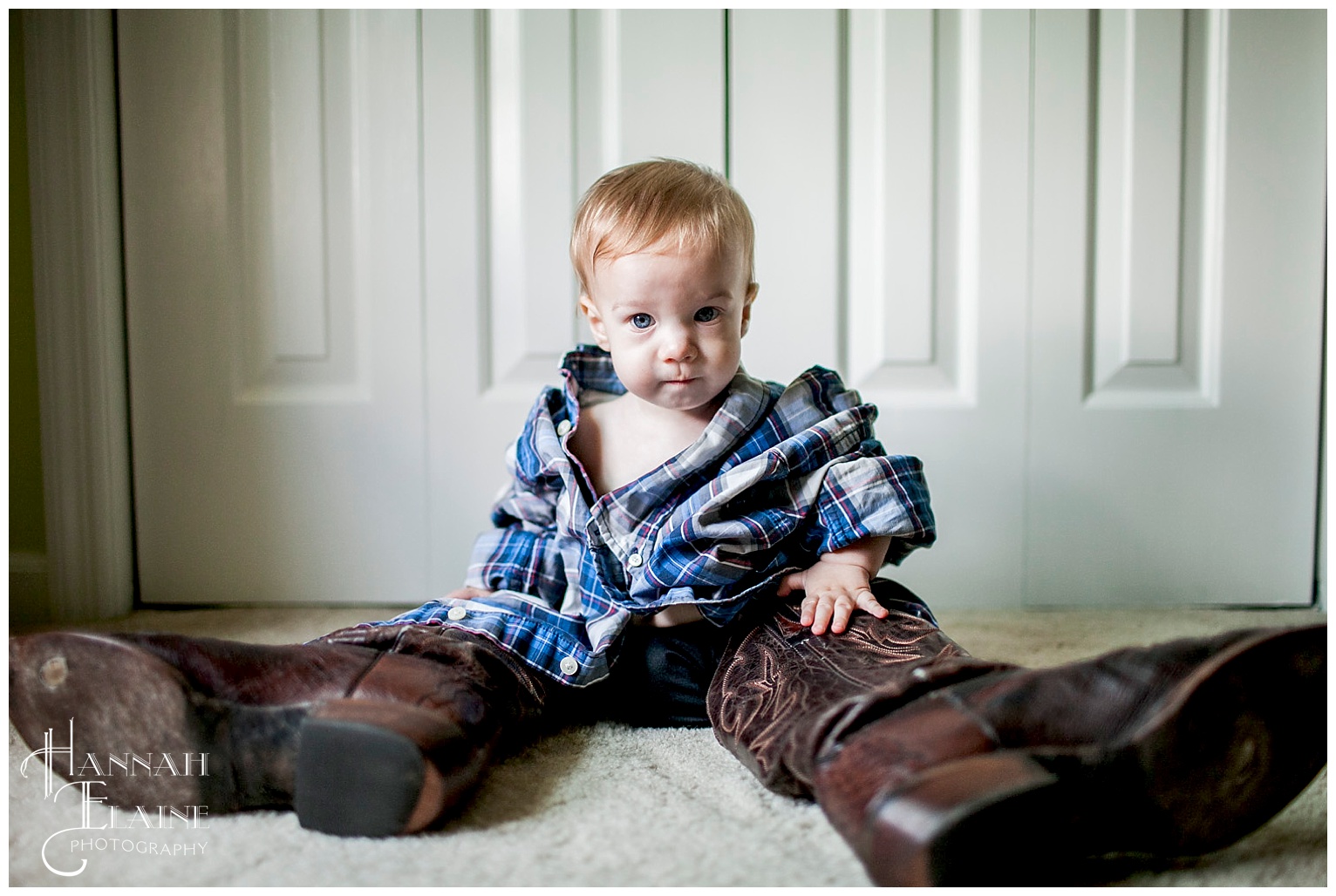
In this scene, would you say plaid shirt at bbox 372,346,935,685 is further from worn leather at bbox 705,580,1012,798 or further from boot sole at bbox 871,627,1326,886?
boot sole at bbox 871,627,1326,886

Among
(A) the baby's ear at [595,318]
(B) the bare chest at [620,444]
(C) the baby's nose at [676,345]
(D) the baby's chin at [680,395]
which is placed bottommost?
(B) the bare chest at [620,444]

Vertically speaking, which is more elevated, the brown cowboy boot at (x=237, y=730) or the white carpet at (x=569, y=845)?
the brown cowboy boot at (x=237, y=730)

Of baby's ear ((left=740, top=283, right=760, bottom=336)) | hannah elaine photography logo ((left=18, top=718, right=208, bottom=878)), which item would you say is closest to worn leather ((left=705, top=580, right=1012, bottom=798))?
baby's ear ((left=740, top=283, right=760, bottom=336))

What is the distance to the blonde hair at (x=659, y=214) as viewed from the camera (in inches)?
30.4

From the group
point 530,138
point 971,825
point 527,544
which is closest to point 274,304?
point 530,138

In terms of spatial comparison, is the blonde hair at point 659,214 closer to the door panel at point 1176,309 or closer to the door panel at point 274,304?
the door panel at point 274,304

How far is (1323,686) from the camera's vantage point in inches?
19.7

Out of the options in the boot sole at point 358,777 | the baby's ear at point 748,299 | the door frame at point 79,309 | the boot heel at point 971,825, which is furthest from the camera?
the door frame at point 79,309

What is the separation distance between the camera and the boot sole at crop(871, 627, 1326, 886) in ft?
1.45

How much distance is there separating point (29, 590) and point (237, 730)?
0.84m

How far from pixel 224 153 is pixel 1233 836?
1.25 m

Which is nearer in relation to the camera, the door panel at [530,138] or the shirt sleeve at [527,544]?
the shirt sleeve at [527,544]

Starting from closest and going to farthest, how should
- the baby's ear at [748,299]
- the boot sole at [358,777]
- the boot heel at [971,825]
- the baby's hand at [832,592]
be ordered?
the boot heel at [971,825]
the boot sole at [358,777]
the baby's hand at [832,592]
the baby's ear at [748,299]

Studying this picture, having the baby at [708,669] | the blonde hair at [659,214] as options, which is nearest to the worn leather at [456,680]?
the baby at [708,669]
